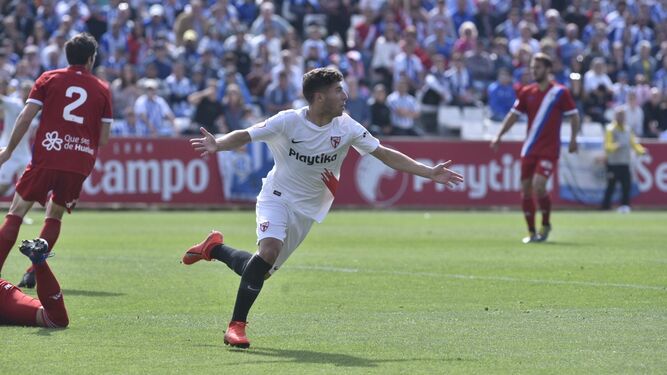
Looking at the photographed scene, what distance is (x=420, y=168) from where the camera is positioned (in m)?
9.61

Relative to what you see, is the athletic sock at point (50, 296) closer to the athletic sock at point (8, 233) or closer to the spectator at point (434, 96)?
the athletic sock at point (8, 233)

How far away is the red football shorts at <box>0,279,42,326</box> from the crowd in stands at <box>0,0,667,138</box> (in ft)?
58.2

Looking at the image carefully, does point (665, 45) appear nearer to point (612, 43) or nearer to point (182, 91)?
point (612, 43)

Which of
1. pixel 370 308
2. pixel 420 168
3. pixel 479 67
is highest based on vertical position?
pixel 420 168

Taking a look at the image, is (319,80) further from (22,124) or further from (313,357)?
(22,124)

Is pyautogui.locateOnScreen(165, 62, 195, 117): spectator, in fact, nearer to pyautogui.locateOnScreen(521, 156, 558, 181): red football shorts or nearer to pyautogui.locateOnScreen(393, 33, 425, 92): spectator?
pyautogui.locateOnScreen(393, 33, 425, 92): spectator

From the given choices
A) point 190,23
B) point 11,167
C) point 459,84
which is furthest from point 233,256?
point 190,23

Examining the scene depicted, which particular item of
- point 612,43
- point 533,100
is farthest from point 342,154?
point 612,43

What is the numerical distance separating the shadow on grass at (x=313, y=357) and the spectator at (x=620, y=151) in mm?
20719

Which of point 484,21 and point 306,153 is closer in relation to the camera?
point 306,153

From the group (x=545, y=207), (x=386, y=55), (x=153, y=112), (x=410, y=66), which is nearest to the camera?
(x=545, y=207)

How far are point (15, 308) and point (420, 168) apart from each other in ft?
10.5

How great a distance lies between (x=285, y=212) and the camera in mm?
9586

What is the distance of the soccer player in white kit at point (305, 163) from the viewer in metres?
9.41
